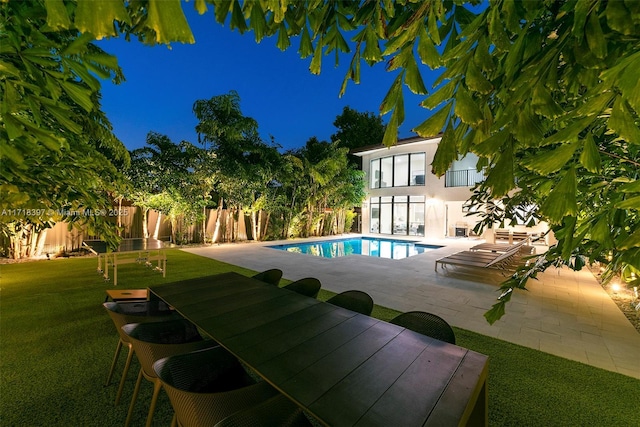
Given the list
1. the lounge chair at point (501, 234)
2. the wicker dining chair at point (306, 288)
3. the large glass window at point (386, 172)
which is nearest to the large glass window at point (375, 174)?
the large glass window at point (386, 172)

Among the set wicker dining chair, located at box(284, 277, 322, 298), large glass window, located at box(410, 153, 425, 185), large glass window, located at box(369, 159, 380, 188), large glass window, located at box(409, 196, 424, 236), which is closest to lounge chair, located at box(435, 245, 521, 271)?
wicker dining chair, located at box(284, 277, 322, 298)

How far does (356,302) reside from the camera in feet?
9.39

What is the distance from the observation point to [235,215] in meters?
13.4

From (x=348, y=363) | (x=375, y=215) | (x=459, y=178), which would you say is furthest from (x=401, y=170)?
(x=348, y=363)

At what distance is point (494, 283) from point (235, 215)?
11.3 m

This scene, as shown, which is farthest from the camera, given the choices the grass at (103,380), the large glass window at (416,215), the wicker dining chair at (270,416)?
the large glass window at (416,215)

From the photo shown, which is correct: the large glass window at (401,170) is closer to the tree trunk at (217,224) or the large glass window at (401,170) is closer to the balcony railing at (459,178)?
the balcony railing at (459,178)

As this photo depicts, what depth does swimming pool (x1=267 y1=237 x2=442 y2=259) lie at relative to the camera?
38.9 ft

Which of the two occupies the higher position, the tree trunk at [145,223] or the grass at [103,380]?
the tree trunk at [145,223]

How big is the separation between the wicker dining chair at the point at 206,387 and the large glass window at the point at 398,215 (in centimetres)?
1594

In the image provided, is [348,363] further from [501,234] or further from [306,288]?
[501,234]

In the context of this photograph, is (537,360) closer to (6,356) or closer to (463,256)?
(463,256)

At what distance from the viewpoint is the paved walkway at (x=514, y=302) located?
3.26m

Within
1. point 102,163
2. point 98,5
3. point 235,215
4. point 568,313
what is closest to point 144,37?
point 98,5
